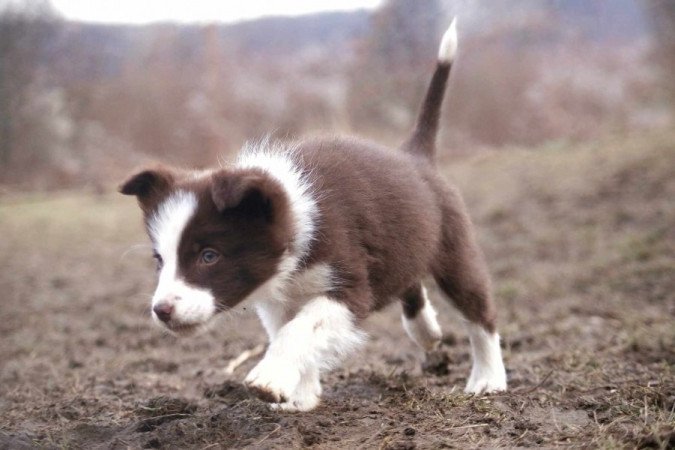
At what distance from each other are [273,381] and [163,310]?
55cm

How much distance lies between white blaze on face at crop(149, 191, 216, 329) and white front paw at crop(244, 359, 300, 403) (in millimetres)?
360

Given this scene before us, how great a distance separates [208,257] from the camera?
3.56 metres

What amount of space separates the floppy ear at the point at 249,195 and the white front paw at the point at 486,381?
167 cm

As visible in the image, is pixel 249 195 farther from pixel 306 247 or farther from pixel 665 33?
pixel 665 33

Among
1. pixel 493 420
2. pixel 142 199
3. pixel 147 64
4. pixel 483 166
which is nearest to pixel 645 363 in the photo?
pixel 493 420

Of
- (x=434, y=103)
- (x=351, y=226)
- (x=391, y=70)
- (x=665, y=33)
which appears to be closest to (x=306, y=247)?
(x=351, y=226)

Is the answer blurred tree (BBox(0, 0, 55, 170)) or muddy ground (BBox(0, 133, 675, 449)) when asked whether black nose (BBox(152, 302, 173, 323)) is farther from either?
blurred tree (BBox(0, 0, 55, 170))

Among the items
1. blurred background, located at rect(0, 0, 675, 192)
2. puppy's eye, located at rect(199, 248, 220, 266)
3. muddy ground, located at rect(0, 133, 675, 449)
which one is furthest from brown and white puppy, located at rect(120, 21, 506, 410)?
blurred background, located at rect(0, 0, 675, 192)

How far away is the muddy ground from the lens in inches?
A: 138

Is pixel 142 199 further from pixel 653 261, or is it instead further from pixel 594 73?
pixel 594 73

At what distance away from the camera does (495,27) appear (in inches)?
664

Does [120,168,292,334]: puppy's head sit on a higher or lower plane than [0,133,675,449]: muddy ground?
higher

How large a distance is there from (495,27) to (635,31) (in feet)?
9.24

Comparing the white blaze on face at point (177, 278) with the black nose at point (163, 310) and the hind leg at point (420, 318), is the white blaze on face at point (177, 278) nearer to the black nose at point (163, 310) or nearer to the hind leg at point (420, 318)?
the black nose at point (163, 310)
